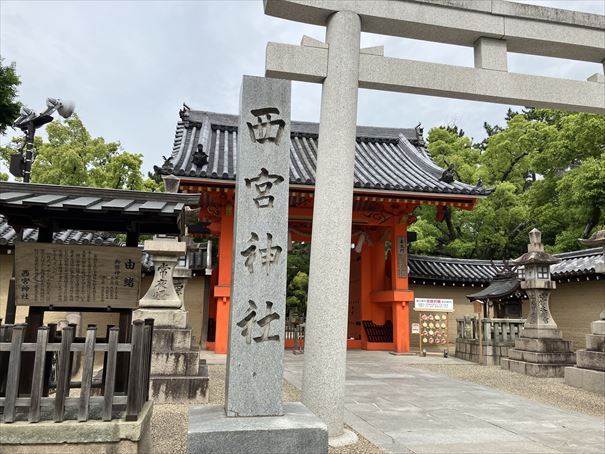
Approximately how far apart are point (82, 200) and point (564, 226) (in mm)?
24107

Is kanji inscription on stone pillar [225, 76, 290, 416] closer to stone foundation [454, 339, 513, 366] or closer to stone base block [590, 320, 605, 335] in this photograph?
stone base block [590, 320, 605, 335]

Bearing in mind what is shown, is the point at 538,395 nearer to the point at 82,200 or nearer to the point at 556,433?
the point at 556,433

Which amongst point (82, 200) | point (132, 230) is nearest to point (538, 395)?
point (132, 230)

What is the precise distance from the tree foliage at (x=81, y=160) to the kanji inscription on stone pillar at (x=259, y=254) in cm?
1863

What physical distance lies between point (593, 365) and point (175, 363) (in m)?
8.65

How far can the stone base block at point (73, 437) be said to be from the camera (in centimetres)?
380

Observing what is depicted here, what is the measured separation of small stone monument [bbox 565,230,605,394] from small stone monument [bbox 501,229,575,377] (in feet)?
3.88

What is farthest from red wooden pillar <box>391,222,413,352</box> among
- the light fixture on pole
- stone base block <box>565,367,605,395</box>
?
the light fixture on pole

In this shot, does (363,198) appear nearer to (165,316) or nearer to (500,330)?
(500,330)

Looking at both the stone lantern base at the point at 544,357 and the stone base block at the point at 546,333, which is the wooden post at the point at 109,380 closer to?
the stone lantern base at the point at 544,357

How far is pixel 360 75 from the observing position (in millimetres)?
5891

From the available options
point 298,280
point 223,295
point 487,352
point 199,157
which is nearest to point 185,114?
point 199,157

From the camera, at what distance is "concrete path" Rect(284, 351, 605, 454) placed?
520 centimetres

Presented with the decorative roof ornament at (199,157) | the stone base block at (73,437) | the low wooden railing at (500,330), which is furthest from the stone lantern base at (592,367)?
the decorative roof ornament at (199,157)
